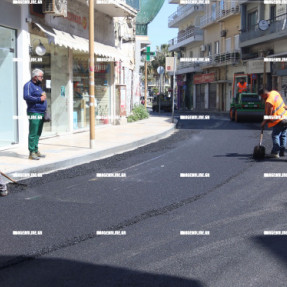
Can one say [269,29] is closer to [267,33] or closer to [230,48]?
[267,33]

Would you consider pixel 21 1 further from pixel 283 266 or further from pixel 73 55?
pixel 283 266

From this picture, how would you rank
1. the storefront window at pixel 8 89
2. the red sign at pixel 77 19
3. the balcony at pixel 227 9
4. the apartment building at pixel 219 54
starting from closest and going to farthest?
the storefront window at pixel 8 89 → the red sign at pixel 77 19 → the balcony at pixel 227 9 → the apartment building at pixel 219 54

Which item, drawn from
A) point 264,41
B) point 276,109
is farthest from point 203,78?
point 276,109

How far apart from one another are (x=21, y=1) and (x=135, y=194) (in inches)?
281

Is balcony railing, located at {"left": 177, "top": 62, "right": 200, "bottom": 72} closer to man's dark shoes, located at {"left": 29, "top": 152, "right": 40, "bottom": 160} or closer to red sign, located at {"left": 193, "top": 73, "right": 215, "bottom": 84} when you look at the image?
red sign, located at {"left": 193, "top": 73, "right": 215, "bottom": 84}

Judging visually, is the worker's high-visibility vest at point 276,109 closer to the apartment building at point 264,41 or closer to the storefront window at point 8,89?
the storefront window at point 8,89

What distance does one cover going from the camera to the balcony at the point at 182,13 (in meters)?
48.6

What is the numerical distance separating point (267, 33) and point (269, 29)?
1.08 ft

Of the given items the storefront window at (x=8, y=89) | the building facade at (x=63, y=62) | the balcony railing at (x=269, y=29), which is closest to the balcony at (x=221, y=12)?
the balcony railing at (x=269, y=29)

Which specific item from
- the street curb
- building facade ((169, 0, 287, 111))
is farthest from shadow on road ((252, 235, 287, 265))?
building facade ((169, 0, 287, 111))

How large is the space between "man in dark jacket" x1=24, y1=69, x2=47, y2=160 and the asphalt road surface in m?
1.25

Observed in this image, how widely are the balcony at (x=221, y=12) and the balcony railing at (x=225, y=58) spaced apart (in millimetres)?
3115

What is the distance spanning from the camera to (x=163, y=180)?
25.9 feet

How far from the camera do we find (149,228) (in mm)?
5031
